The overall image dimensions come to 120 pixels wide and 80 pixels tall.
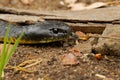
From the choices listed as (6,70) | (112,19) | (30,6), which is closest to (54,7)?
(30,6)

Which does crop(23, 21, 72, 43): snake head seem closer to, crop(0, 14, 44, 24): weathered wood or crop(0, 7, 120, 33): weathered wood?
crop(0, 14, 44, 24): weathered wood

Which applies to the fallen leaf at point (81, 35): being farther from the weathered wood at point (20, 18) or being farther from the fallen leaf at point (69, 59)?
the fallen leaf at point (69, 59)

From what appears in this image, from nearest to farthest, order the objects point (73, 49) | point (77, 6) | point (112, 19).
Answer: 1. point (73, 49)
2. point (112, 19)
3. point (77, 6)

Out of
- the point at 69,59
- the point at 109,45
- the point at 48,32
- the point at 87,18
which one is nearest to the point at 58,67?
the point at 69,59

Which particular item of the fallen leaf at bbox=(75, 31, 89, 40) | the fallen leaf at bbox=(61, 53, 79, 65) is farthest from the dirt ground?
the fallen leaf at bbox=(75, 31, 89, 40)

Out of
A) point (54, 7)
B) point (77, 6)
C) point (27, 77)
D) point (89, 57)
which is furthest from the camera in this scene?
point (54, 7)

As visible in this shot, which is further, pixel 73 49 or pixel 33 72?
pixel 73 49

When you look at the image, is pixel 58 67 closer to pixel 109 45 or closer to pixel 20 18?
pixel 109 45

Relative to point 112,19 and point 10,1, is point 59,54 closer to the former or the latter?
point 112,19

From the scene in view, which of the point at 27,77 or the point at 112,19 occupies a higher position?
the point at 112,19
